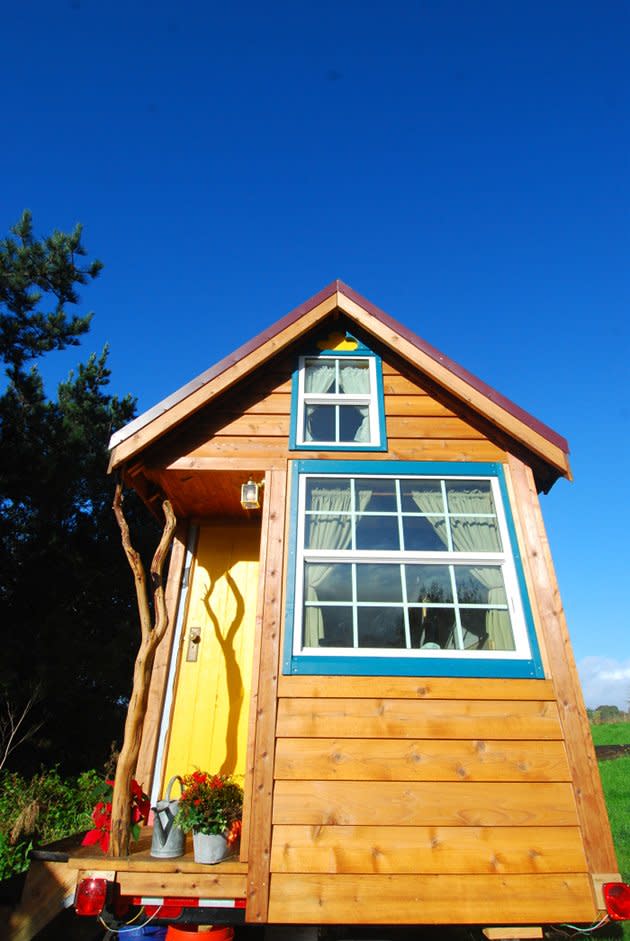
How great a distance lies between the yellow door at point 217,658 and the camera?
15.5 feet

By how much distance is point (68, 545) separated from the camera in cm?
1136

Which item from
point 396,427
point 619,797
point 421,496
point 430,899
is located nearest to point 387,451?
point 396,427

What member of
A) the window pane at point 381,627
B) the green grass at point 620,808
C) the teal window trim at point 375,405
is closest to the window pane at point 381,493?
the teal window trim at point 375,405

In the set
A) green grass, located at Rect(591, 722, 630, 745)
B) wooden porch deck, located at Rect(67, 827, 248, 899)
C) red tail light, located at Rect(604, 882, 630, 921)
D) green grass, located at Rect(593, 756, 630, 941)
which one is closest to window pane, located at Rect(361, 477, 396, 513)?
wooden porch deck, located at Rect(67, 827, 248, 899)

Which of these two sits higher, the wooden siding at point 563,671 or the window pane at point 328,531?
the window pane at point 328,531

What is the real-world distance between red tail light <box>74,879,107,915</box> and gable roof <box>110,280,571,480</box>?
112 inches

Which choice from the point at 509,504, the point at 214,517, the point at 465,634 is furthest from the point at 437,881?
the point at 214,517

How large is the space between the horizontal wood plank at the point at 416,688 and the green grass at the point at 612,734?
16.1 meters

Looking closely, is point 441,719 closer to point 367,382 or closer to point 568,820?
point 568,820

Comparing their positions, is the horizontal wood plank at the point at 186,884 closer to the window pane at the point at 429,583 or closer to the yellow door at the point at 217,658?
the yellow door at the point at 217,658

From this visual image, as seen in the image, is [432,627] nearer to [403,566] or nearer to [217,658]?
[403,566]

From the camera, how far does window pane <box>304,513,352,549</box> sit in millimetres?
4371

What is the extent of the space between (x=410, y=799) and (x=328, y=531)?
2014 mm

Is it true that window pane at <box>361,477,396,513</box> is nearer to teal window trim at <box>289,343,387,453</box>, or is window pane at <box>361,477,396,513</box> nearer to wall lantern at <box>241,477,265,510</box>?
teal window trim at <box>289,343,387,453</box>
